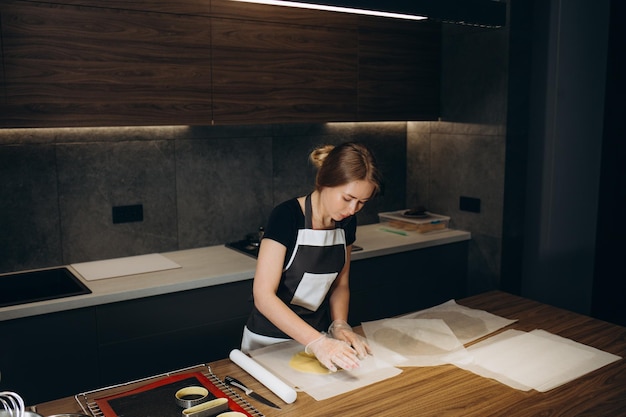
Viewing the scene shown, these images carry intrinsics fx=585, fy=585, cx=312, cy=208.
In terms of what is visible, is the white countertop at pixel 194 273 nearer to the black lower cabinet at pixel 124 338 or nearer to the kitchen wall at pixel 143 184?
the black lower cabinet at pixel 124 338

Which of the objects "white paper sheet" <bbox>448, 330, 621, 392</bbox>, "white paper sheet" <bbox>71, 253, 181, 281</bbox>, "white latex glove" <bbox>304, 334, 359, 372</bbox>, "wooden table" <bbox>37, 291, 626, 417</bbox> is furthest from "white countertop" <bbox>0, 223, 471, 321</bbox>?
"white paper sheet" <bbox>448, 330, 621, 392</bbox>

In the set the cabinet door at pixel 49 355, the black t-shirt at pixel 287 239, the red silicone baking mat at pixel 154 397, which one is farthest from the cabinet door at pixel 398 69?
the red silicone baking mat at pixel 154 397

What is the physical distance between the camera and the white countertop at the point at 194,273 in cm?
227

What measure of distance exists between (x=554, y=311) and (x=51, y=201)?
2.24 m


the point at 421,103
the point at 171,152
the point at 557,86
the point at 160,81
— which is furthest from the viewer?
the point at 421,103

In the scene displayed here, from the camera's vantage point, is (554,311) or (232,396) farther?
(554,311)

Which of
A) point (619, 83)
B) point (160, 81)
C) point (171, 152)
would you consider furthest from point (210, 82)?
point (619, 83)

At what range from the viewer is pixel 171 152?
9.93ft

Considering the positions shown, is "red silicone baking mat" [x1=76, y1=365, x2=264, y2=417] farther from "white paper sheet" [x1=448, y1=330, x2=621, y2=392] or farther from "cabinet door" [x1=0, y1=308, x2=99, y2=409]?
"cabinet door" [x1=0, y1=308, x2=99, y2=409]

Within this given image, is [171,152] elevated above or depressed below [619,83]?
below

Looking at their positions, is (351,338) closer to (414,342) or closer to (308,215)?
(414,342)

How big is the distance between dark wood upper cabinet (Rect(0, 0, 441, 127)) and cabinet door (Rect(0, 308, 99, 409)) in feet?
2.62

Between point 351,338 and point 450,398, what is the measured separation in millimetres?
379

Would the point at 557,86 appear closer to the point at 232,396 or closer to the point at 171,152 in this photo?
the point at 171,152
